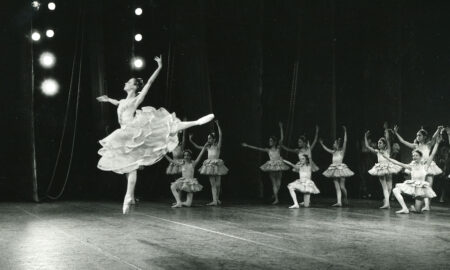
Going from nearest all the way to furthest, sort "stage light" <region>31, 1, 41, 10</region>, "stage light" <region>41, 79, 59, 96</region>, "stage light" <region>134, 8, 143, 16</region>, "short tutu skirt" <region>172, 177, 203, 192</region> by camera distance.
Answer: "short tutu skirt" <region>172, 177, 203, 192</region> → "stage light" <region>31, 1, 41, 10</region> → "stage light" <region>41, 79, 59, 96</region> → "stage light" <region>134, 8, 143, 16</region>

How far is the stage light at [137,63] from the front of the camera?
1021 centimetres

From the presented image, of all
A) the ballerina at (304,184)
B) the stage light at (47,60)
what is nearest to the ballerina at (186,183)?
the ballerina at (304,184)

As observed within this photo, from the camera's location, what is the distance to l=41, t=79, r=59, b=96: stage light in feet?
31.6

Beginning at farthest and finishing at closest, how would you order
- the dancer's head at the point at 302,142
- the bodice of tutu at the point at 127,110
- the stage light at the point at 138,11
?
the stage light at the point at 138,11 → the dancer's head at the point at 302,142 → the bodice of tutu at the point at 127,110

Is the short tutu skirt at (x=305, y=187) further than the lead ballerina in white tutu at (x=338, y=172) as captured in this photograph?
No

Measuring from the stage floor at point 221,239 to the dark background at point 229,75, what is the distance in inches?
88.4

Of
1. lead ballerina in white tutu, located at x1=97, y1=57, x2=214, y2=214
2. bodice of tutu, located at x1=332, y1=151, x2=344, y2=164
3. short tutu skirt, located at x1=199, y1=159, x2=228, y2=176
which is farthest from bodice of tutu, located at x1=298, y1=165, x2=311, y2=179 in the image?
lead ballerina in white tutu, located at x1=97, y1=57, x2=214, y2=214

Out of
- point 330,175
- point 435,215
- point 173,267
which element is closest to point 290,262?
point 173,267

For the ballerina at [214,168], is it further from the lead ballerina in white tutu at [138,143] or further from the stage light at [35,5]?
the stage light at [35,5]

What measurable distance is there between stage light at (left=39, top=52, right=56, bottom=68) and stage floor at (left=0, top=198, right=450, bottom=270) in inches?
109

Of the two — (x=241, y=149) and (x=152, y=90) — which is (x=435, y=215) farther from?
(x=152, y=90)

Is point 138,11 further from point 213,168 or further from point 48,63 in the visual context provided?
point 213,168

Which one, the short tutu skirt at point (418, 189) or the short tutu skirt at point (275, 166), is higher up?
the short tutu skirt at point (275, 166)

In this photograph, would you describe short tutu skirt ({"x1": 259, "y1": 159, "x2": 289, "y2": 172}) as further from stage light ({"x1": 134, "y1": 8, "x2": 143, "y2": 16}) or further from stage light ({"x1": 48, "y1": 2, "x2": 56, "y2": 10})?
stage light ({"x1": 48, "y1": 2, "x2": 56, "y2": 10})
